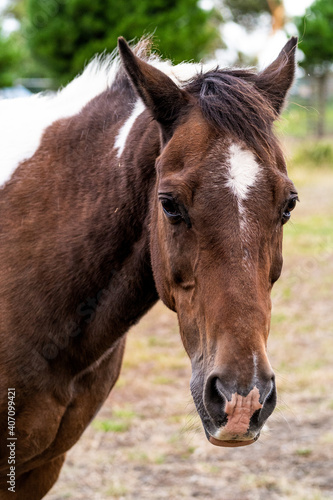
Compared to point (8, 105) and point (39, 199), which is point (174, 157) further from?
point (8, 105)

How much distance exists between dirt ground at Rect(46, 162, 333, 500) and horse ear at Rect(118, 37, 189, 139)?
4.46 feet

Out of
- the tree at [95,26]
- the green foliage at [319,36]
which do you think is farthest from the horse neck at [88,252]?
the green foliage at [319,36]

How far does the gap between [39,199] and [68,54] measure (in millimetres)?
7529

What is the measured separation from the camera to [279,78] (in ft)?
8.20

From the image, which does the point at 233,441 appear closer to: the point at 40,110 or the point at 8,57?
the point at 40,110

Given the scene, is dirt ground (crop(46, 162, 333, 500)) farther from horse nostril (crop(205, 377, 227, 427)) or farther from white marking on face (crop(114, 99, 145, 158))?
white marking on face (crop(114, 99, 145, 158))

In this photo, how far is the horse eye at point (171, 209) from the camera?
7.03 feet

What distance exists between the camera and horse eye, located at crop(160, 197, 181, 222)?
7.03 feet

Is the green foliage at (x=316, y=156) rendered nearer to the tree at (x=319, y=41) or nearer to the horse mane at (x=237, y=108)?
the tree at (x=319, y=41)

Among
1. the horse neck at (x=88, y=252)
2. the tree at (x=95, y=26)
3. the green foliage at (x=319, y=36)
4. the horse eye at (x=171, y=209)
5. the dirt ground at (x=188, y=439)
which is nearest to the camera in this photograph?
the horse eye at (x=171, y=209)

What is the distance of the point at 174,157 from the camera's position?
2199mm


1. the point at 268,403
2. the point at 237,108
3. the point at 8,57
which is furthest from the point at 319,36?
the point at 268,403

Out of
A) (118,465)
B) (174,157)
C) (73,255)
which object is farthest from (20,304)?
(118,465)

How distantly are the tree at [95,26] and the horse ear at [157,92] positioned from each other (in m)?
6.84
